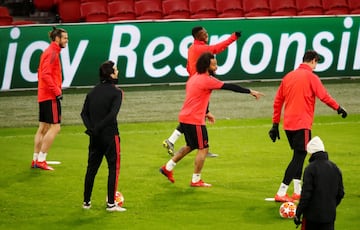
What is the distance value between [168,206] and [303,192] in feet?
11.5

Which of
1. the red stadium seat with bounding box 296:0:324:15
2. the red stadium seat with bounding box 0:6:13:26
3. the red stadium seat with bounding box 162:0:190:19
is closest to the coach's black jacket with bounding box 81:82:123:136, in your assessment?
the red stadium seat with bounding box 0:6:13:26

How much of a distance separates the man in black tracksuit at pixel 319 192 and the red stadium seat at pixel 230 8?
16434 millimetres

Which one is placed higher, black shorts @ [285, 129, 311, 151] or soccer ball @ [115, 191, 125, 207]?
black shorts @ [285, 129, 311, 151]

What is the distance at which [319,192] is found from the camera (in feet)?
33.6

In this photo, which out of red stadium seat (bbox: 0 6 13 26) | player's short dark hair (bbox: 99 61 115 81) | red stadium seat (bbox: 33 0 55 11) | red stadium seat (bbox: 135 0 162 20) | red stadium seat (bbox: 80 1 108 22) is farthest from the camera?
red stadium seat (bbox: 33 0 55 11)

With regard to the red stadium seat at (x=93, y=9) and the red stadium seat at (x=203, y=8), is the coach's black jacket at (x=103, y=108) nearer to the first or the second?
the red stadium seat at (x=93, y=9)

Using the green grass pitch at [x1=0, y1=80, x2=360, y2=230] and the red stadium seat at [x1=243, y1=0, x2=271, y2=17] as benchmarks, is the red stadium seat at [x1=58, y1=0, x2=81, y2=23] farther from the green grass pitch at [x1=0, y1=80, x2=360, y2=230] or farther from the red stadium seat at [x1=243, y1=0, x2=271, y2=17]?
the green grass pitch at [x1=0, y1=80, x2=360, y2=230]

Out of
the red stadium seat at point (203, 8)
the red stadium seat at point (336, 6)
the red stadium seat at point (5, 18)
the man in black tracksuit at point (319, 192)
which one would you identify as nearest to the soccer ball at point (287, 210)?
the man in black tracksuit at point (319, 192)

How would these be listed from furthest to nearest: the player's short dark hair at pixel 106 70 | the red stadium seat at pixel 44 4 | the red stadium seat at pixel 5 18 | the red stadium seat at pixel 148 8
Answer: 1. the red stadium seat at pixel 44 4
2. the red stadium seat at pixel 148 8
3. the red stadium seat at pixel 5 18
4. the player's short dark hair at pixel 106 70

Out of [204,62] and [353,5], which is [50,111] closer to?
[204,62]

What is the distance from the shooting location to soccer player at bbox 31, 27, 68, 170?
1559 centimetres

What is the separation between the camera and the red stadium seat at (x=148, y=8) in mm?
26172

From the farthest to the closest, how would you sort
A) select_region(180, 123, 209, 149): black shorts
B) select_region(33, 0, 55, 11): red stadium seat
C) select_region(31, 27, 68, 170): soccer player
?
select_region(33, 0, 55, 11): red stadium seat
select_region(31, 27, 68, 170): soccer player
select_region(180, 123, 209, 149): black shorts

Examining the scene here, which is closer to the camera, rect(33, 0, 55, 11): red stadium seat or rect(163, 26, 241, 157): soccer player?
rect(163, 26, 241, 157): soccer player
